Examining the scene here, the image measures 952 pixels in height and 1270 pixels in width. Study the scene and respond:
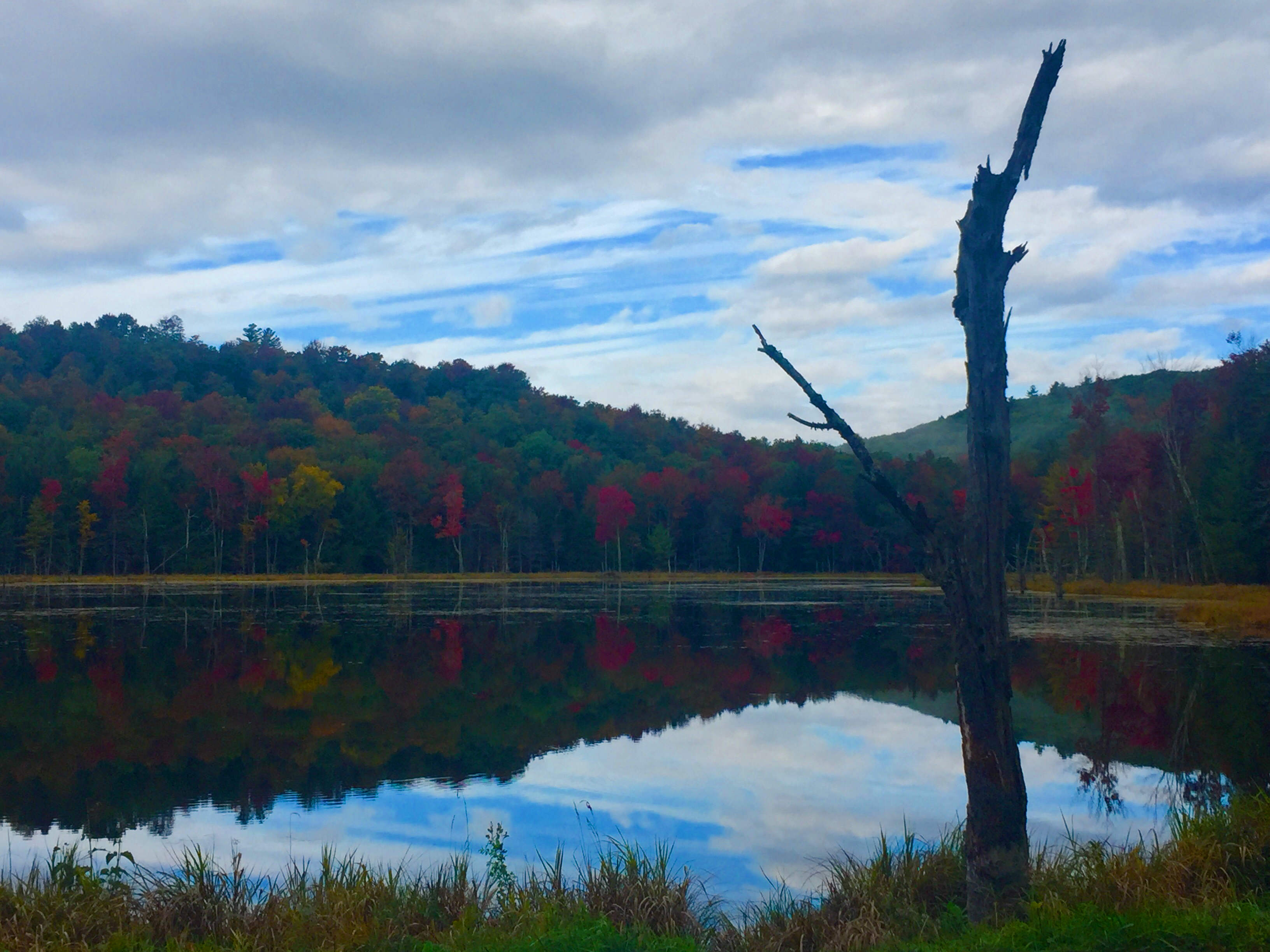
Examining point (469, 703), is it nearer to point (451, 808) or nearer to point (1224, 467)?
point (451, 808)

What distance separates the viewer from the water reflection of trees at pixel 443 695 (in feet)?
45.8

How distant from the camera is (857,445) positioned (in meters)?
7.76

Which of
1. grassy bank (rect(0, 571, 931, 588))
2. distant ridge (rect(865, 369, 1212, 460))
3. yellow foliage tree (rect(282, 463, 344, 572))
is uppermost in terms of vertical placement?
distant ridge (rect(865, 369, 1212, 460))

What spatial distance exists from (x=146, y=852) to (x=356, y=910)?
167 inches

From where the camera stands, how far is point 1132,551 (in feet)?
214

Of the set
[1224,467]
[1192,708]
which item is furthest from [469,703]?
[1224,467]

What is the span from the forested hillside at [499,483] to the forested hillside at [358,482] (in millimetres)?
208

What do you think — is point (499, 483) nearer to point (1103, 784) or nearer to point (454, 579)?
point (454, 579)

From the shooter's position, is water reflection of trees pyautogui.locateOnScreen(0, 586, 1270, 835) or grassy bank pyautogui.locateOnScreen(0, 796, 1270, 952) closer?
grassy bank pyautogui.locateOnScreen(0, 796, 1270, 952)

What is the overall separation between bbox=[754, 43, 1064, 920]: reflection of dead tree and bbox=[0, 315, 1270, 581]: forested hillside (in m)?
39.4

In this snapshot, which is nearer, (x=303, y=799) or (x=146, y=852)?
(x=146, y=852)

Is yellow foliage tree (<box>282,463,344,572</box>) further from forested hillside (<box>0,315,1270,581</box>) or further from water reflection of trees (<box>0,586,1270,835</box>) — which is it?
water reflection of trees (<box>0,586,1270,835</box>)

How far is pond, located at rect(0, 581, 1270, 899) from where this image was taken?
38.6 ft

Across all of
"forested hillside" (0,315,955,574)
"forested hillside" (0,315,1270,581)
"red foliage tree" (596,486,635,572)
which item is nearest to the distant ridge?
"forested hillside" (0,315,1270,581)
